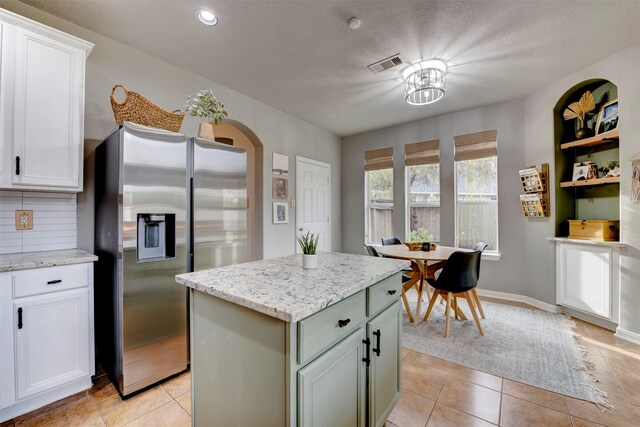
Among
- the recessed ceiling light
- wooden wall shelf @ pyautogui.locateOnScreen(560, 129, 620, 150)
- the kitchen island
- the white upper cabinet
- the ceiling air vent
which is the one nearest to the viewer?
the kitchen island

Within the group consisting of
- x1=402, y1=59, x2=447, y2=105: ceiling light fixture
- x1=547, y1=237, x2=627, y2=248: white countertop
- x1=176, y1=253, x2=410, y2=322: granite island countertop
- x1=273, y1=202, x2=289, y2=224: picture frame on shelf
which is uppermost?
x1=402, y1=59, x2=447, y2=105: ceiling light fixture

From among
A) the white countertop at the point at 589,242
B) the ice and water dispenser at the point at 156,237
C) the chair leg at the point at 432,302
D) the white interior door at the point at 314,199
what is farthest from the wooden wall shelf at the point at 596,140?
the ice and water dispenser at the point at 156,237

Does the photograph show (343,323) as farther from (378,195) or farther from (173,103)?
(378,195)

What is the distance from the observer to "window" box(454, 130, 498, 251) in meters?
3.89

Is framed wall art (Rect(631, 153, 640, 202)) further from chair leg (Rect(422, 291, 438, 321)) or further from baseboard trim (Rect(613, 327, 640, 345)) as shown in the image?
chair leg (Rect(422, 291, 438, 321))

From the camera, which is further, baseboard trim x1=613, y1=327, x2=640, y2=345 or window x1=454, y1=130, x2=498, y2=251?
window x1=454, y1=130, x2=498, y2=251

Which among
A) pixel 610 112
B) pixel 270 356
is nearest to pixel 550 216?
pixel 610 112

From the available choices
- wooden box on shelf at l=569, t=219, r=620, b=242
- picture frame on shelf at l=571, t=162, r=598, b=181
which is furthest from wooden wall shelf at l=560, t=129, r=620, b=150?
wooden box on shelf at l=569, t=219, r=620, b=242

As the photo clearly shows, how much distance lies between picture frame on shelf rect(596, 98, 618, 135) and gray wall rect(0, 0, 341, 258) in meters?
3.63

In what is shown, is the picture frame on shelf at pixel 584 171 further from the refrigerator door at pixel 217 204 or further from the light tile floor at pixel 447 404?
the refrigerator door at pixel 217 204

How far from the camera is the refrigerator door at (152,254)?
1.81m

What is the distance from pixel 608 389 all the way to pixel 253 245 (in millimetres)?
3682

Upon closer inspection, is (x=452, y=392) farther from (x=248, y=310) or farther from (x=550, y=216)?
(x=550, y=216)

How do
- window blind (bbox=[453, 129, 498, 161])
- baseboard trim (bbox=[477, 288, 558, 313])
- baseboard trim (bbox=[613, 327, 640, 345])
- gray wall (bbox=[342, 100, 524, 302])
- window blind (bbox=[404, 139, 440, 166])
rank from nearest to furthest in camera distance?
1. baseboard trim (bbox=[613, 327, 640, 345])
2. baseboard trim (bbox=[477, 288, 558, 313])
3. gray wall (bbox=[342, 100, 524, 302])
4. window blind (bbox=[453, 129, 498, 161])
5. window blind (bbox=[404, 139, 440, 166])
